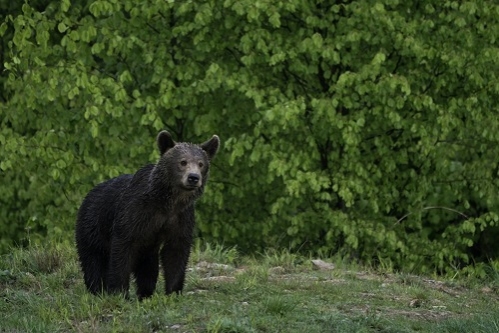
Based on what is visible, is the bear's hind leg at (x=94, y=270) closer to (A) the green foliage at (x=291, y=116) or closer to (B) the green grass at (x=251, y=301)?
(B) the green grass at (x=251, y=301)

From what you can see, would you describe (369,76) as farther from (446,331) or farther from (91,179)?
(446,331)

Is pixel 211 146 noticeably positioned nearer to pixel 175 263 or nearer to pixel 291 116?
pixel 175 263

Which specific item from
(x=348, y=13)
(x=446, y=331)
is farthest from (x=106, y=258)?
(x=348, y=13)

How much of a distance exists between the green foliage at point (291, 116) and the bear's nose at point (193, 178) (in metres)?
7.15

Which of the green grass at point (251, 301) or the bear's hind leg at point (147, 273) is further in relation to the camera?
the bear's hind leg at point (147, 273)

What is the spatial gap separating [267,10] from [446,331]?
905 cm

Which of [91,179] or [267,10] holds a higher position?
[267,10]

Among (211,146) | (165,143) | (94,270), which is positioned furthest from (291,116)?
(94,270)

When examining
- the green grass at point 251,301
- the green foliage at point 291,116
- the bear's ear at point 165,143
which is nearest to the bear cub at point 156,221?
the bear's ear at point 165,143

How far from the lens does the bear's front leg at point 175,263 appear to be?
9.29 m

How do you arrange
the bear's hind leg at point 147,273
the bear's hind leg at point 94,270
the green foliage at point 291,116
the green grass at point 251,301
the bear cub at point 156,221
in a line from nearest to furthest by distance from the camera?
1. the green grass at point 251,301
2. the bear cub at point 156,221
3. the bear's hind leg at point 147,273
4. the bear's hind leg at point 94,270
5. the green foliage at point 291,116

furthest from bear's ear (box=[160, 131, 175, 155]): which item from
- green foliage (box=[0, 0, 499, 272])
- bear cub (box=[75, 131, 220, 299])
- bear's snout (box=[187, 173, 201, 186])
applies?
green foliage (box=[0, 0, 499, 272])

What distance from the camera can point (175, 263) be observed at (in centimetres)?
929

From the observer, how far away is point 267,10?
16.7m
